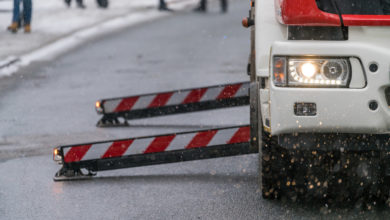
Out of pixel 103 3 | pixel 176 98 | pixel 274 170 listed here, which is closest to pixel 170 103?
pixel 176 98

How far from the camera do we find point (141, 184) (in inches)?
285

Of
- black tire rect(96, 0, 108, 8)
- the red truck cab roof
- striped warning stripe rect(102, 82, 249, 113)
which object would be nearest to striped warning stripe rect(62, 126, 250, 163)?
the red truck cab roof

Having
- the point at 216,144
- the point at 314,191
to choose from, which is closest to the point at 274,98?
the point at 314,191

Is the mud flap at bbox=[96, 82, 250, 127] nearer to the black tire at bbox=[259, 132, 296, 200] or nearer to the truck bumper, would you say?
the black tire at bbox=[259, 132, 296, 200]

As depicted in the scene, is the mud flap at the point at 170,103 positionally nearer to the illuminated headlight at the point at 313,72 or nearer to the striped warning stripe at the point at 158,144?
the striped warning stripe at the point at 158,144

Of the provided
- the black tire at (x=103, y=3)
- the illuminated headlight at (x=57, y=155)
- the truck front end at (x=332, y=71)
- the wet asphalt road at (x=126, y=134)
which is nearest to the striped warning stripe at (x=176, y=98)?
the wet asphalt road at (x=126, y=134)

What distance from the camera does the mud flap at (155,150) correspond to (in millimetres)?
7402

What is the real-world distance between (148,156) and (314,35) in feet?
7.95

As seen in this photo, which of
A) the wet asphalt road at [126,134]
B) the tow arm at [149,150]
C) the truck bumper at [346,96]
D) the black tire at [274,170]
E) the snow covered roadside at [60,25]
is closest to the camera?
the truck bumper at [346,96]

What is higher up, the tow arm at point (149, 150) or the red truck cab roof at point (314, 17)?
the red truck cab roof at point (314, 17)

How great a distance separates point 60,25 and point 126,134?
1503cm

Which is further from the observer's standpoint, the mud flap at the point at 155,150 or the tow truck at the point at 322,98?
the mud flap at the point at 155,150

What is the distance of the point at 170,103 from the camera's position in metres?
10.5

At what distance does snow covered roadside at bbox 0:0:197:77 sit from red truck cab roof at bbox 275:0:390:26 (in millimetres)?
10741
